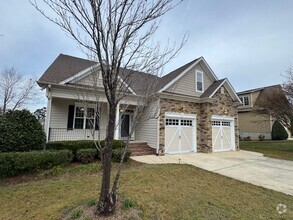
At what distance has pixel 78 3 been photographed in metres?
3.14

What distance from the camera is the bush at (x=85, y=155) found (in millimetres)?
8078

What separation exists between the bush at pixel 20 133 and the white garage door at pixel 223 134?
1157 cm

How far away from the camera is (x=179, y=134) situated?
39.8 ft

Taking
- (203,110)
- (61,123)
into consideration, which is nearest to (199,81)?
(203,110)

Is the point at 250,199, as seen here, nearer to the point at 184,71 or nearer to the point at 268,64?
the point at 184,71

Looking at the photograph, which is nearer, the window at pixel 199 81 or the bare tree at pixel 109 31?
the bare tree at pixel 109 31

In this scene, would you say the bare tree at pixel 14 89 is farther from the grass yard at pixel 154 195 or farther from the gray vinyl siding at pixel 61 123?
the grass yard at pixel 154 195

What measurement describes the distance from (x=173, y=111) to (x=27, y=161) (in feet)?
28.4

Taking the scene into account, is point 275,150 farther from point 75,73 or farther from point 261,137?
point 75,73

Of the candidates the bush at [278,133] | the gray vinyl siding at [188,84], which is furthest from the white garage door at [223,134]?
the bush at [278,133]

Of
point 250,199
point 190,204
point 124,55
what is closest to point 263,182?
point 250,199

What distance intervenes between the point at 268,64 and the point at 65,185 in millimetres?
22056

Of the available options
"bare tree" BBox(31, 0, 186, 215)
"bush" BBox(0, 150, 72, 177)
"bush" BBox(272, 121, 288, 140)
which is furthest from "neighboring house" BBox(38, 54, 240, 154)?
"bush" BBox(272, 121, 288, 140)

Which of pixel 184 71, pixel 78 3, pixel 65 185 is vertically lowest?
pixel 65 185
